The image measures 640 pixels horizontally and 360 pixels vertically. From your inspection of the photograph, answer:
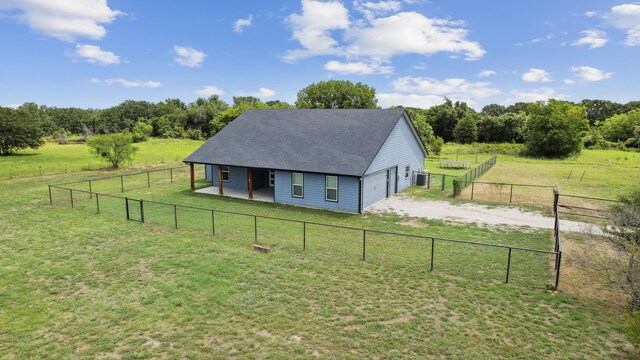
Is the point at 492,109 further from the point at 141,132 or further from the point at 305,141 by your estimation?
the point at 305,141

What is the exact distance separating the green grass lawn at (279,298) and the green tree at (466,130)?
5644cm

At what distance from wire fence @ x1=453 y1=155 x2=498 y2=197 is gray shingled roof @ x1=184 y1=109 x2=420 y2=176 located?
5628mm

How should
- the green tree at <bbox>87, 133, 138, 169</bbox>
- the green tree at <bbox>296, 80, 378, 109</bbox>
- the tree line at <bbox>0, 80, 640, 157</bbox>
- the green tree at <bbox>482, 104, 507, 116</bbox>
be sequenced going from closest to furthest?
the green tree at <bbox>87, 133, 138, 169</bbox>
the tree line at <bbox>0, 80, 640, 157</bbox>
the green tree at <bbox>296, 80, 378, 109</bbox>
the green tree at <bbox>482, 104, 507, 116</bbox>

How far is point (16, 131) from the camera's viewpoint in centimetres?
4472

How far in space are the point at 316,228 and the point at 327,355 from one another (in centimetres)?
906

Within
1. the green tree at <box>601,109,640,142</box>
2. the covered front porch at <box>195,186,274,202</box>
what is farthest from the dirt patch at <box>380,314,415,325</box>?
the green tree at <box>601,109,640,142</box>

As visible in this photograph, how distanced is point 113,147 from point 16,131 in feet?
64.7

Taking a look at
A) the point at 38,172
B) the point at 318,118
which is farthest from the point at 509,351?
the point at 38,172

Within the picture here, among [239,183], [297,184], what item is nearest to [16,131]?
[239,183]

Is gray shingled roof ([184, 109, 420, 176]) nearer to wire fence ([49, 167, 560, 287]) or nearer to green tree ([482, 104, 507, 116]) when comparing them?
wire fence ([49, 167, 560, 287])

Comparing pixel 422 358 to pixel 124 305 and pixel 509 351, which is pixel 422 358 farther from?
pixel 124 305

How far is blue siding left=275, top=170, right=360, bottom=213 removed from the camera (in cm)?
1920

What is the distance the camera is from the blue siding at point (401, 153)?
21359 mm

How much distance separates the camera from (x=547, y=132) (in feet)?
160
